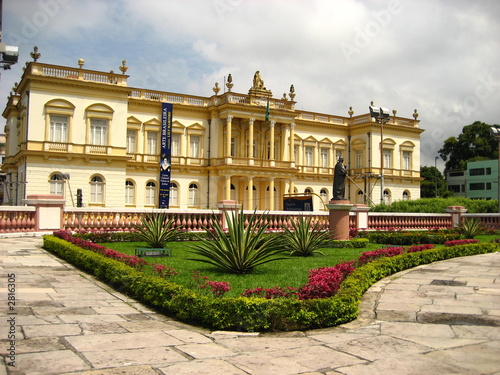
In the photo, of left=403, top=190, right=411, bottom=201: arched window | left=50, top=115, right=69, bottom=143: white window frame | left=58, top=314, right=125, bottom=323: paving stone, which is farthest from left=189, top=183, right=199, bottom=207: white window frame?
left=58, top=314, right=125, bottom=323: paving stone

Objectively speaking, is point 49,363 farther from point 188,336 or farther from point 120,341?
point 188,336

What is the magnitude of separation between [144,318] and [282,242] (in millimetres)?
4298

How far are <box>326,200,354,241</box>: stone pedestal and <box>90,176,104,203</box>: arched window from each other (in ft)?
61.0

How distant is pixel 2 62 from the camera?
26.9 feet

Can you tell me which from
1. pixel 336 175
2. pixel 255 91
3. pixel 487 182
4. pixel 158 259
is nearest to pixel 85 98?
pixel 255 91

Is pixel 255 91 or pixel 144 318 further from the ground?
pixel 255 91

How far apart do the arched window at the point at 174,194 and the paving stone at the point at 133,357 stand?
30.9 meters

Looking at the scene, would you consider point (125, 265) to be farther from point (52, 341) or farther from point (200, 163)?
point (200, 163)

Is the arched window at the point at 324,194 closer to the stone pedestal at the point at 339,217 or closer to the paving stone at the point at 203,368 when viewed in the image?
the stone pedestal at the point at 339,217

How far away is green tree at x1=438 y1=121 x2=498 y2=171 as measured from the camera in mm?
68812

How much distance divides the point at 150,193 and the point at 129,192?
1420 mm

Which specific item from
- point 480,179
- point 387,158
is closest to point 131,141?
point 387,158

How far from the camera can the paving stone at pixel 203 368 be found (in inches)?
161

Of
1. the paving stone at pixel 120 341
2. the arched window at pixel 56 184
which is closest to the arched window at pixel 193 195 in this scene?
the arched window at pixel 56 184
